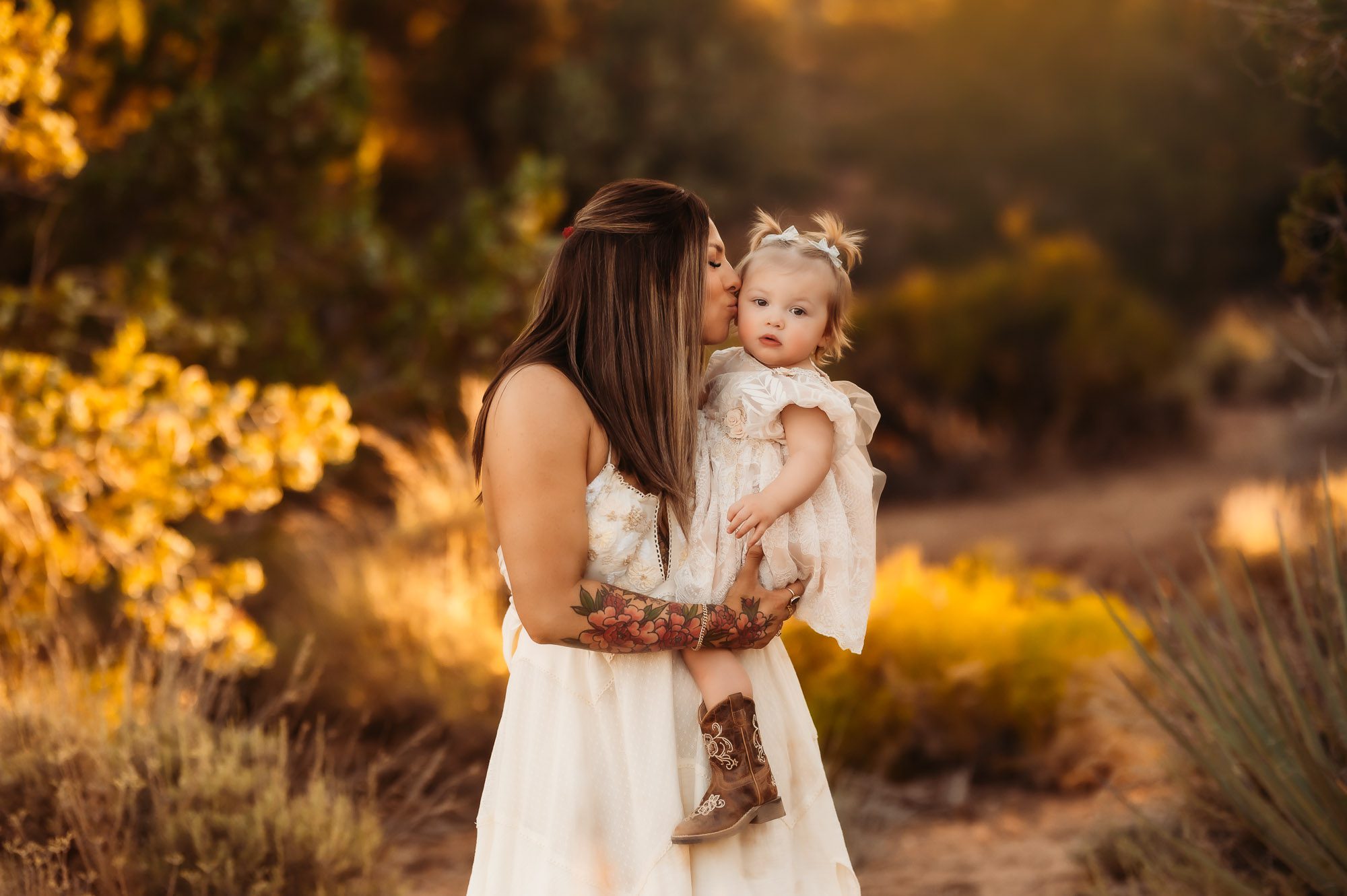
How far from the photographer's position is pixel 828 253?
2.56 meters

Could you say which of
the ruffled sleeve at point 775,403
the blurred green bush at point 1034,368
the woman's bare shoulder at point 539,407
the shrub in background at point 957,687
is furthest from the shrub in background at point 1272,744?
the blurred green bush at point 1034,368

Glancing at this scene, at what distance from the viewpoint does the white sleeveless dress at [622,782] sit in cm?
213

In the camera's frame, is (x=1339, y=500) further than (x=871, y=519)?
Yes

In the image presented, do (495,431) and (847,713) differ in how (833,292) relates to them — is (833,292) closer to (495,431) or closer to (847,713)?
(495,431)

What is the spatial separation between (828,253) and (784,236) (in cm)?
10

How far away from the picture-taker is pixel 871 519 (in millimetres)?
2404

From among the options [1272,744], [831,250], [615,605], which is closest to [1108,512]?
[1272,744]

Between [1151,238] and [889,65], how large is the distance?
8.75 meters

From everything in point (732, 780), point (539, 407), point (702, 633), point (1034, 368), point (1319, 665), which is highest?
point (1034, 368)

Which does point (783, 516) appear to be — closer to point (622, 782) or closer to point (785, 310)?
point (785, 310)

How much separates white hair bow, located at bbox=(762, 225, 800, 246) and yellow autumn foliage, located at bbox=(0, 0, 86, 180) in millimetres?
3116

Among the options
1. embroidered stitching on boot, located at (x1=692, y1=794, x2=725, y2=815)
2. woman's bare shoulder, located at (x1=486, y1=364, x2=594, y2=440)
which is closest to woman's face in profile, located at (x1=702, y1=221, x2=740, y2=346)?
woman's bare shoulder, located at (x1=486, y1=364, x2=594, y2=440)

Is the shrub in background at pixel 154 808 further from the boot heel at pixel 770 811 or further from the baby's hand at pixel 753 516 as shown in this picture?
the baby's hand at pixel 753 516

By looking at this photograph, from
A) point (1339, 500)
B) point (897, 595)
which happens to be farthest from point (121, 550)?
point (1339, 500)
